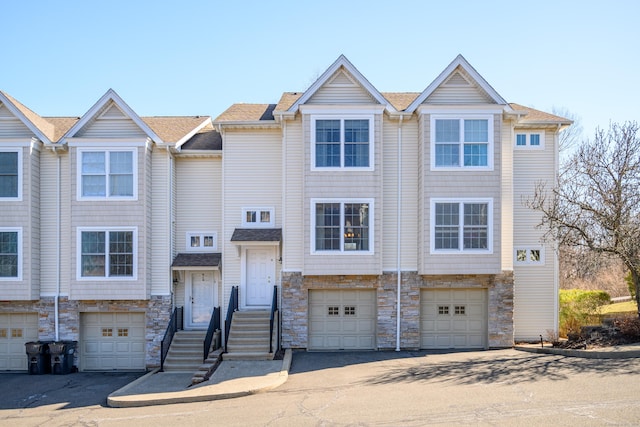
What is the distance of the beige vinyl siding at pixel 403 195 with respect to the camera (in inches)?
607

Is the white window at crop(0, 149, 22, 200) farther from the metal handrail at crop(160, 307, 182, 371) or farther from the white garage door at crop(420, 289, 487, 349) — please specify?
the white garage door at crop(420, 289, 487, 349)

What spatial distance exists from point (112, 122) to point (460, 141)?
11.6m

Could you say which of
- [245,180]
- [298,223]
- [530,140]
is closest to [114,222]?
[245,180]

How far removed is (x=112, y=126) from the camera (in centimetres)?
1584

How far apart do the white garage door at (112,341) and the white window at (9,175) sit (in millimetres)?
4714

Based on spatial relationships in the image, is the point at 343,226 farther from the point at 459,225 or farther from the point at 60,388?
the point at 60,388

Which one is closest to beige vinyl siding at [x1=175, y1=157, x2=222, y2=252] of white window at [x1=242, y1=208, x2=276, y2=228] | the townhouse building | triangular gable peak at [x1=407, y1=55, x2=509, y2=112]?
the townhouse building

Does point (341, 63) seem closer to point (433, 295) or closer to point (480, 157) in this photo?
point (480, 157)

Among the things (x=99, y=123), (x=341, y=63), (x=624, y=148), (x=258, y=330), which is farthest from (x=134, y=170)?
(x=624, y=148)

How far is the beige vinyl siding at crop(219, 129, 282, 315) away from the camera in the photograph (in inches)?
636

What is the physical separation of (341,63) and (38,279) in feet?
40.8

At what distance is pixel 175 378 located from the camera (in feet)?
45.2

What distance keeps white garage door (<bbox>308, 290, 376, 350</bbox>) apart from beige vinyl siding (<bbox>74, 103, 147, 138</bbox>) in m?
8.16

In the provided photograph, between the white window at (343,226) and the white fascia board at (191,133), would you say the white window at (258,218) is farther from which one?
the white fascia board at (191,133)
